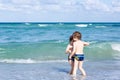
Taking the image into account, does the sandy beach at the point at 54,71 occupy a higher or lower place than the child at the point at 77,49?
lower

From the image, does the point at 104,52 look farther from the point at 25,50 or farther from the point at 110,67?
the point at 110,67

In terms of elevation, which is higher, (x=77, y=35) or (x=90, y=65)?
(x=77, y=35)

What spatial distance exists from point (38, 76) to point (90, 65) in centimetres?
326

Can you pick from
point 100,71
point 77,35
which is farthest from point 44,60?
point 77,35

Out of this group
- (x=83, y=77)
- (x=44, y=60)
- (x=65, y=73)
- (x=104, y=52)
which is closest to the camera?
(x=83, y=77)

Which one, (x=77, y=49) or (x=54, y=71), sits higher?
(x=77, y=49)

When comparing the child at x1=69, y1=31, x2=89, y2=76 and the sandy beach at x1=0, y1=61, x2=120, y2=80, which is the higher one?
the child at x1=69, y1=31, x2=89, y2=76

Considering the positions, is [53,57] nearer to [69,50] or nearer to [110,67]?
[110,67]

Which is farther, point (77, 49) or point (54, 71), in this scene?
point (54, 71)

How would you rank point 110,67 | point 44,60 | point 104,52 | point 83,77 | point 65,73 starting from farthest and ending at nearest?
1. point 104,52
2. point 44,60
3. point 110,67
4. point 65,73
5. point 83,77

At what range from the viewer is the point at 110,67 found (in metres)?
13.3

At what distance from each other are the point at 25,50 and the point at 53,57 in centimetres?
280

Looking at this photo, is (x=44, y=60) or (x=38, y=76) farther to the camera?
(x=44, y=60)

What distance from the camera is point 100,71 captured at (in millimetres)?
12344
